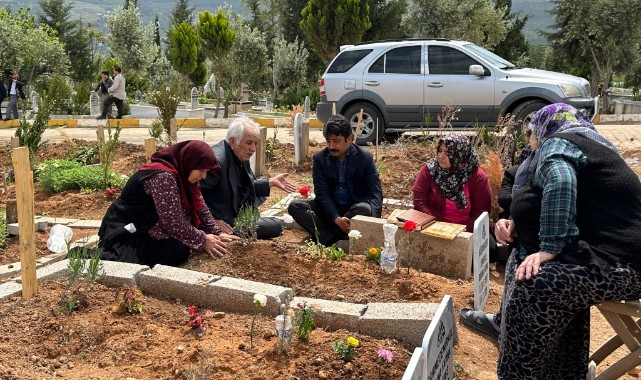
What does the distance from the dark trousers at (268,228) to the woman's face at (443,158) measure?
1.48 m

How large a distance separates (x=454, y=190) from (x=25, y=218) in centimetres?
311

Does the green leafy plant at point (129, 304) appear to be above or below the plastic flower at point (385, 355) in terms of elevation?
above

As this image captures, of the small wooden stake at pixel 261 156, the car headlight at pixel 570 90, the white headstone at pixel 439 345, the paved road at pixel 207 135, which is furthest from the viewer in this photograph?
the paved road at pixel 207 135

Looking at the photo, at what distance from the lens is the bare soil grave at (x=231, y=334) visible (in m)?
2.89

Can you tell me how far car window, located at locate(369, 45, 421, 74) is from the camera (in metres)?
11.0

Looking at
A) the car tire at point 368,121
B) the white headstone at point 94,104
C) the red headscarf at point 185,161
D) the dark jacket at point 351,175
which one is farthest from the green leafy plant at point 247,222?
the white headstone at point 94,104

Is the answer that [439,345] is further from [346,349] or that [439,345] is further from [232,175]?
[232,175]

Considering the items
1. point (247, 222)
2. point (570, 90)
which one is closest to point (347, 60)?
point (570, 90)

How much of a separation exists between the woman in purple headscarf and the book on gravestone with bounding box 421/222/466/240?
4.89 ft

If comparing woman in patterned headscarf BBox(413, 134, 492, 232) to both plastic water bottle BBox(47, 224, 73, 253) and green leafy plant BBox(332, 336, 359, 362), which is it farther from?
plastic water bottle BBox(47, 224, 73, 253)

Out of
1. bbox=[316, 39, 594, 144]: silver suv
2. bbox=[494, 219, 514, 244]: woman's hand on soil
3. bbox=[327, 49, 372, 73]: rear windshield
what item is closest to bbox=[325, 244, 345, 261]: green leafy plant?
bbox=[494, 219, 514, 244]: woman's hand on soil

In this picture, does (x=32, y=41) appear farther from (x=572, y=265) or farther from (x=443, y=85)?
(x=572, y=265)

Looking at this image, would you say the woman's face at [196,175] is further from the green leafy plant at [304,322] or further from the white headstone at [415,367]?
the white headstone at [415,367]

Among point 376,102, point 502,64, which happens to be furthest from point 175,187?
point 502,64
